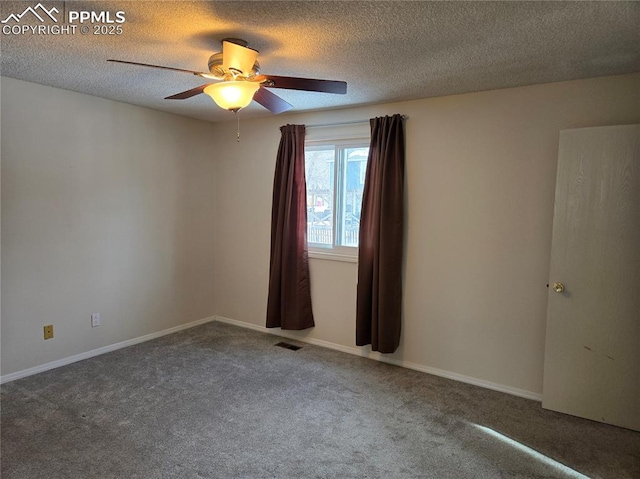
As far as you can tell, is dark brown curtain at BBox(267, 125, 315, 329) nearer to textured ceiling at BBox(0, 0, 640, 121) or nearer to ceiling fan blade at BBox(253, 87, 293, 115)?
textured ceiling at BBox(0, 0, 640, 121)

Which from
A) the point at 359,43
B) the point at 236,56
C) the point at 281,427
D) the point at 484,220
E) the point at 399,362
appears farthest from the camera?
the point at 399,362

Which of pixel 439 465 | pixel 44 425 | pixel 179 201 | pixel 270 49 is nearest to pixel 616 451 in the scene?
pixel 439 465

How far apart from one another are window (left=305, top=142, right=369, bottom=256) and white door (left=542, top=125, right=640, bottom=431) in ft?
5.55

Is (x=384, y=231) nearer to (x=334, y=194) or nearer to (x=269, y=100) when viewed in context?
(x=334, y=194)

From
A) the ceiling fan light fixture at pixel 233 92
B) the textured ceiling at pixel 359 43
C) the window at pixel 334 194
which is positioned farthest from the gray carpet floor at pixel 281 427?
the textured ceiling at pixel 359 43

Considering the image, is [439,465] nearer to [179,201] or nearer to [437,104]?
[437,104]

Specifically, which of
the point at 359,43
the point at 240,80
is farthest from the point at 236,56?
the point at 359,43

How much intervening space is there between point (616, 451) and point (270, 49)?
3.09 meters

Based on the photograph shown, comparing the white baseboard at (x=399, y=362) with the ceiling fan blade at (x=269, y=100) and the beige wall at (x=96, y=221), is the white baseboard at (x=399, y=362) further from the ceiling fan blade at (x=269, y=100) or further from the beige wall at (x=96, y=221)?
the ceiling fan blade at (x=269, y=100)

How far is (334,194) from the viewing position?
3971 millimetres

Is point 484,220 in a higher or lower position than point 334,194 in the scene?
lower

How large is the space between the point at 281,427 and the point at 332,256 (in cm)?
179

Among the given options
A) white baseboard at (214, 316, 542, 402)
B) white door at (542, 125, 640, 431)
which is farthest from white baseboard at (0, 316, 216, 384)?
white door at (542, 125, 640, 431)

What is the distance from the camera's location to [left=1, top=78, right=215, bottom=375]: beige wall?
315cm
